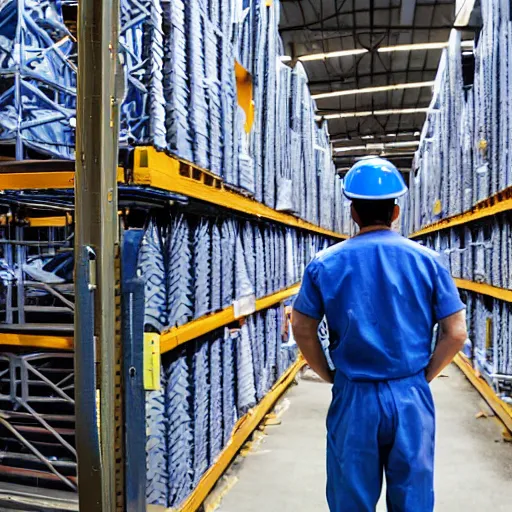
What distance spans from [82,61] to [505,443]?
4468 millimetres

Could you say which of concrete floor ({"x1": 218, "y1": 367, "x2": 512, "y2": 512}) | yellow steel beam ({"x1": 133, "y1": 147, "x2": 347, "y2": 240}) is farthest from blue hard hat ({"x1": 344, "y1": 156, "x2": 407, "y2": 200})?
concrete floor ({"x1": 218, "y1": 367, "x2": 512, "y2": 512})

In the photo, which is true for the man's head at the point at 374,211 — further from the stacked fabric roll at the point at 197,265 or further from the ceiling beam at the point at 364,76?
the ceiling beam at the point at 364,76

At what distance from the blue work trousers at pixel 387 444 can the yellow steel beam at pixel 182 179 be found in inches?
46.0

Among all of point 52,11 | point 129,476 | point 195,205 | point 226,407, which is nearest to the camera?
point 129,476

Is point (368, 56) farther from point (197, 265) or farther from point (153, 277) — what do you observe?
point (153, 277)

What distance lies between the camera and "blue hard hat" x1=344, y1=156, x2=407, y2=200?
8.02 feet

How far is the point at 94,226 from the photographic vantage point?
179 centimetres

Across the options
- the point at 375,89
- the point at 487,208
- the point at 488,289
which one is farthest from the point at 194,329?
the point at 375,89

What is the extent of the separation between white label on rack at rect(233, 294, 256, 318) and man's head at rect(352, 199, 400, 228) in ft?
4.58

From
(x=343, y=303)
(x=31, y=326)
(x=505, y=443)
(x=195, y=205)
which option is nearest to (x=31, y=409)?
(x=31, y=326)

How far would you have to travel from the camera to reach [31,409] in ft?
7.92

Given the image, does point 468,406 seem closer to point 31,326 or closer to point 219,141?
point 219,141

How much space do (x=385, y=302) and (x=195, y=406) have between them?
1.20 metres

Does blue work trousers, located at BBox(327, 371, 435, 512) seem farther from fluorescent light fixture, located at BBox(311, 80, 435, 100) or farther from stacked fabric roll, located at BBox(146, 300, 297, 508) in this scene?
fluorescent light fixture, located at BBox(311, 80, 435, 100)
